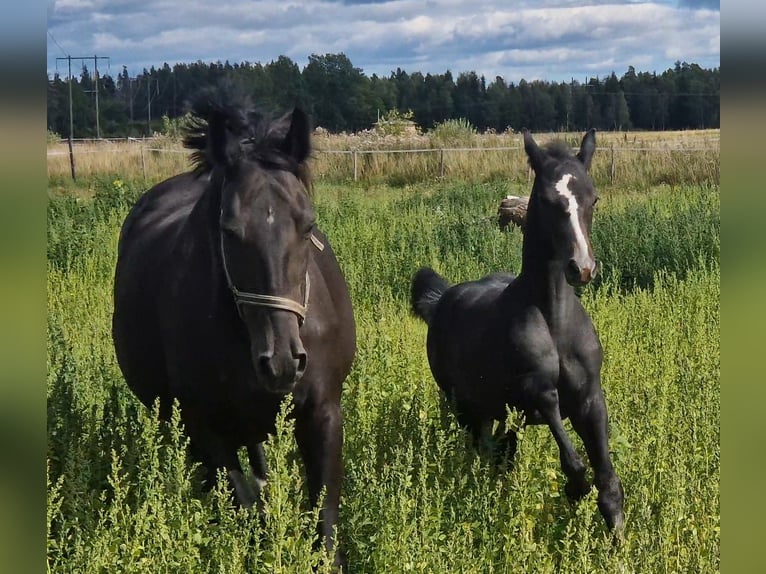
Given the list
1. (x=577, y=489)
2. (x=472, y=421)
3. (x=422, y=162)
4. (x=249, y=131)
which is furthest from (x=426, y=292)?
(x=422, y=162)

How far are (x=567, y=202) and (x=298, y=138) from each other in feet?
4.42

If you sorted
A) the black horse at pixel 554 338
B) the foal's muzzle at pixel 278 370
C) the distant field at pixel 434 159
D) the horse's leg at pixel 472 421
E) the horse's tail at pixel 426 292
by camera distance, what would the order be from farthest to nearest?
the distant field at pixel 434 159, the horse's tail at pixel 426 292, the horse's leg at pixel 472 421, the black horse at pixel 554 338, the foal's muzzle at pixel 278 370

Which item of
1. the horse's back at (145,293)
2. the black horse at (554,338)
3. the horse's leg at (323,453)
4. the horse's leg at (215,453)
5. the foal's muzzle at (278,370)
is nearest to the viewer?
the foal's muzzle at (278,370)

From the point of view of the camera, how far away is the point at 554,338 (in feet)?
14.6

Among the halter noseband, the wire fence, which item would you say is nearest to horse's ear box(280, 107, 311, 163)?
the halter noseband

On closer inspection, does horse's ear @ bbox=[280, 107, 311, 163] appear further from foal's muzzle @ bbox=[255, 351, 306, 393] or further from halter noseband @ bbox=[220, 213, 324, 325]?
foal's muzzle @ bbox=[255, 351, 306, 393]

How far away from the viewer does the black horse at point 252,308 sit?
Result: 11.2ft

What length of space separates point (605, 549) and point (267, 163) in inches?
82.5

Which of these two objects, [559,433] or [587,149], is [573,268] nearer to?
[587,149]

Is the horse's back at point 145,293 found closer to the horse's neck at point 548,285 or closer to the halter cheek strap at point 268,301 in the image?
the halter cheek strap at point 268,301

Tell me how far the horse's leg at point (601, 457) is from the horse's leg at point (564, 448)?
79mm

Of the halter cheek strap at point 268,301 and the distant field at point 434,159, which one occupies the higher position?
the distant field at point 434,159

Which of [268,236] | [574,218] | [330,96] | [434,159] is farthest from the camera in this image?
[434,159]

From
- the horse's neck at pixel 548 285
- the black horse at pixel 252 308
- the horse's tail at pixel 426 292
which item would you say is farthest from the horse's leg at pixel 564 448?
the horse's tail at pixel 426 292
